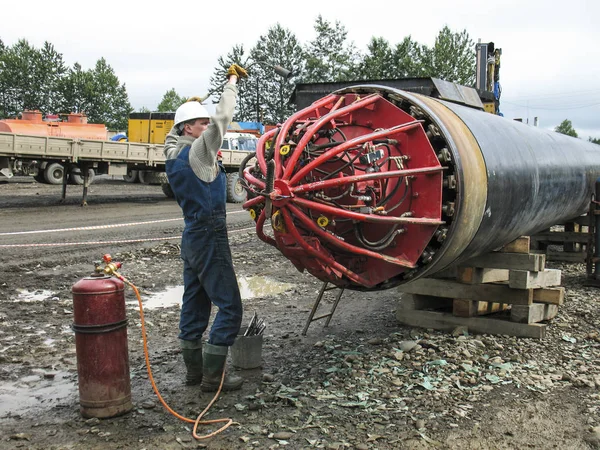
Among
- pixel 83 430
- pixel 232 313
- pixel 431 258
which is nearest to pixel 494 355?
pixel 431 258

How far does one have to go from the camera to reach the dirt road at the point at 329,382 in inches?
145

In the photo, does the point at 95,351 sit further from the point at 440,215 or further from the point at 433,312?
the point at 433,312

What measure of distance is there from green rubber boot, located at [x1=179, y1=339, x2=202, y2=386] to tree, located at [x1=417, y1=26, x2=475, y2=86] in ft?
210

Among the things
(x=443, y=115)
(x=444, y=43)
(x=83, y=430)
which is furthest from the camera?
(x=444, y=43)

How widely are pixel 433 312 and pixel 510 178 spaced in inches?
62.8

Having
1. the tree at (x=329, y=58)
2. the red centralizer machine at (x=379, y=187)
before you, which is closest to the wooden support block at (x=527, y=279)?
the red centralizer machine at (x=379, y=187)

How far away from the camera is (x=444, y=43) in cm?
6769

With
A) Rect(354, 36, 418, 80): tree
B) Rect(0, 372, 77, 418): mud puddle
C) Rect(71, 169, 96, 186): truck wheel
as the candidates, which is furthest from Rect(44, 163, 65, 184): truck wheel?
Rect(354, 36, 418, 80): tree

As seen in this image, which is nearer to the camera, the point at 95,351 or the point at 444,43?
the point at 95,351

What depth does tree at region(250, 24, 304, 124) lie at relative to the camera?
236ft

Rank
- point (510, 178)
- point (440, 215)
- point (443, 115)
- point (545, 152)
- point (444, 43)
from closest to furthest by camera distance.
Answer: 1. point (440, 215)
2. point (443, 115)
3. point (510, 178)
4. point (545, 152)
5. point (444, 43)

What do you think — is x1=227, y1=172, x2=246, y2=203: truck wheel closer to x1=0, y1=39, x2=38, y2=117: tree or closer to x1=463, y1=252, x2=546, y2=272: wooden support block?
x1=463, y1=252, x2=546, y2=272: wooden support block

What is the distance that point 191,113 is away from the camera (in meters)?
4.32

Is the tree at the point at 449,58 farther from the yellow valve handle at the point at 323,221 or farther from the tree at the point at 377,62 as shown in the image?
the yellow valve handle at the point at 323,221
